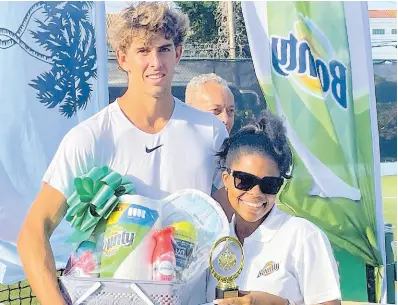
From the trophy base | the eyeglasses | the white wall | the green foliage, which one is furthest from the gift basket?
the white wall

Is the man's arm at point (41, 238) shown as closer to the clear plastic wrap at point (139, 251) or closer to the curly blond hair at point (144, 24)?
the clear plastic wrap at point (139, 251)

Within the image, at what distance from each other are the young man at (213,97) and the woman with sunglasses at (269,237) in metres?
0.11

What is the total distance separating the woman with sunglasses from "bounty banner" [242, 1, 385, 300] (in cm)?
13

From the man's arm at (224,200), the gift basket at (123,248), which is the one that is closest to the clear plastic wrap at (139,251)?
the gift basket at (123,248)

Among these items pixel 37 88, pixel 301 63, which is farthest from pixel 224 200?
pixel 37 88

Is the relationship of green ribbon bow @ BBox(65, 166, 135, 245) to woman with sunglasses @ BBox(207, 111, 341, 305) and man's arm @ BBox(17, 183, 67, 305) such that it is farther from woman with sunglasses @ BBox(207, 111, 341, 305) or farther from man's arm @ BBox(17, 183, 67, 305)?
woman with sunglasses @ BBox(207, 111, 341, 305)

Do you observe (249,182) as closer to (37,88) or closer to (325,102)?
(325,102)

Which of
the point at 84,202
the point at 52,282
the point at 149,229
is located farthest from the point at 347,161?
the point at 52,282

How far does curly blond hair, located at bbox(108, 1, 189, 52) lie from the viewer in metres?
2.12

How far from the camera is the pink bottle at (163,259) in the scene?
6.63 ft

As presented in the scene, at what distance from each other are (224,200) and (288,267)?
30cm

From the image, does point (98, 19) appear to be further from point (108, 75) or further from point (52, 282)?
point (52, 282)

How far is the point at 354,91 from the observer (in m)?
2.36

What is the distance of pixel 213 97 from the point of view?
7.52ft
